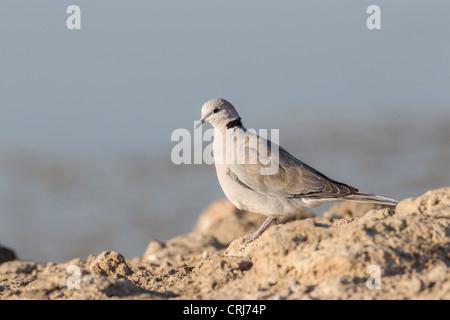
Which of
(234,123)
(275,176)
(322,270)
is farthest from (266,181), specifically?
(322,270)

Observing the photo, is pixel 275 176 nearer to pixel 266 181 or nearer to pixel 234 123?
pixel 266 181

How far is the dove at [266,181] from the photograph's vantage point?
6.64 meters

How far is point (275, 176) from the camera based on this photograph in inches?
265

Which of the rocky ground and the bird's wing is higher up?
the bird's wing

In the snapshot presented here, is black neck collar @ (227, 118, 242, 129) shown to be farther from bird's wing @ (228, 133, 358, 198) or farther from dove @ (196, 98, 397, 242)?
bird's wing @ (228, 133, 358, 198)

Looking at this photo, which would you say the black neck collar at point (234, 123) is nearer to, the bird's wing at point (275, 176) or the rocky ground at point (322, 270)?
the bird's wing at point (275, 176)

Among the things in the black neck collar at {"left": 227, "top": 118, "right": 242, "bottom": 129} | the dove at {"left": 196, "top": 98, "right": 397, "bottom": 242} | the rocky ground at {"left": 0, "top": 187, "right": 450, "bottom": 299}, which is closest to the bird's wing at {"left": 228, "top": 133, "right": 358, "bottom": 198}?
the dove at {"left": 196, "top": 98, "right": 397, "bottom": 242}

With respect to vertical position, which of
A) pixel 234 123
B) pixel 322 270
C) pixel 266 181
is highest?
pixel 234 123

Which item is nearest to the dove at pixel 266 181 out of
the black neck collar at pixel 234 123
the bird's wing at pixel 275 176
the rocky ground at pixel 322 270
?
the bird's wing at pixel 275 176

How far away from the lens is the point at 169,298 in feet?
13.7

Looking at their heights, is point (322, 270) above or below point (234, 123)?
below

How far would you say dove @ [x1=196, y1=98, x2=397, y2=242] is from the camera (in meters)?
6.64

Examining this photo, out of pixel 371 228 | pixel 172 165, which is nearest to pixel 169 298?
pixel 371 228

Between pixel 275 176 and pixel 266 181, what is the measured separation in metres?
0.10
